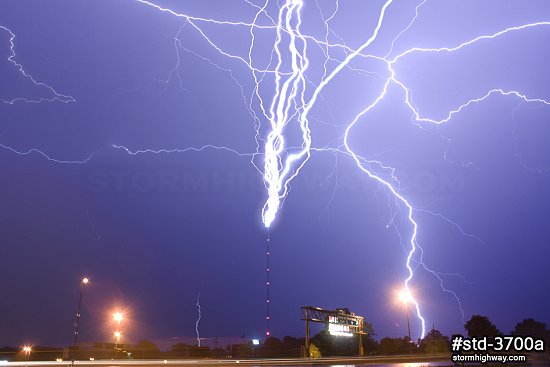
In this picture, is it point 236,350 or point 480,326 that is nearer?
point 236,350

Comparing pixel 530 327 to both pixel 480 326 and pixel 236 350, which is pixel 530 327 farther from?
pixel 236 350

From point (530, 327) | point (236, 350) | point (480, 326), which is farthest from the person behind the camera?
point (530, 327)

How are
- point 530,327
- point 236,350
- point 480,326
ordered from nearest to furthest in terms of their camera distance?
point 236,350 → point 480,326 → point 530,327

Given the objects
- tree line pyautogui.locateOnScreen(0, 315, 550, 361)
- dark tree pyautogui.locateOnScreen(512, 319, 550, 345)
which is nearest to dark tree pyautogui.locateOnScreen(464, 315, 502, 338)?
tree line pyautogui.locateOnScreen(0, 315, 550, 361)

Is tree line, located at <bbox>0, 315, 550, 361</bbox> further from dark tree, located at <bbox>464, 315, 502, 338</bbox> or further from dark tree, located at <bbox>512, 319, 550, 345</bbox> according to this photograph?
dark tree, located at <bbox>512, 319, 550, 345</bbox>

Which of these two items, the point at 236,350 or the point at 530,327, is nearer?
the point at 236,350

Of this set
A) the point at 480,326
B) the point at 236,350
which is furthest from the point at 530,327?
the point at 236,350

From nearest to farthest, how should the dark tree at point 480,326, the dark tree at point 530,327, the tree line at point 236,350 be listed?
1. the tree line at point 236,350
2. the dark tree at point 480,326
3. the dark tree at point 530,327

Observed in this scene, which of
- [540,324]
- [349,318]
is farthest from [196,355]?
[540,324]

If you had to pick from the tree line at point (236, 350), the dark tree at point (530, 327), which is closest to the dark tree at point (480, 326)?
the tree line at point (236, 350)

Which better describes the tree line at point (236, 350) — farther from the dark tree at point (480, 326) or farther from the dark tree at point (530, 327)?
the dark tree at point (530, 327)

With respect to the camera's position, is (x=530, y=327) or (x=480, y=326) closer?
(x=480, y=326)
